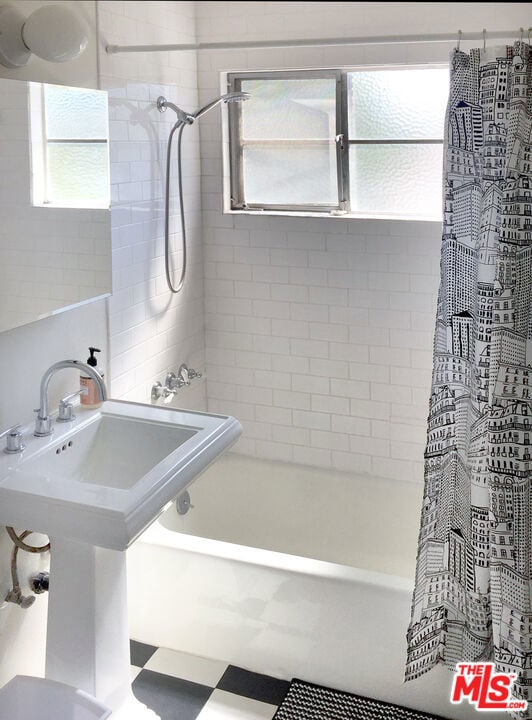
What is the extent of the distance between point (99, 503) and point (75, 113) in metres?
1.33

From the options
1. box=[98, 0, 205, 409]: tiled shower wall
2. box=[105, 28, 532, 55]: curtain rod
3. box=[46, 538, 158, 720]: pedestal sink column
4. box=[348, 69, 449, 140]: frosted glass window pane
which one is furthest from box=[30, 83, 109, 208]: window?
box=[348, 69, 449, 140]: frosted glass window pane

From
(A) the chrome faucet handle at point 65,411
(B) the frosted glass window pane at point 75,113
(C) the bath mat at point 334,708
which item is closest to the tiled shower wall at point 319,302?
(B) the frosted glass window pane at point 75,113

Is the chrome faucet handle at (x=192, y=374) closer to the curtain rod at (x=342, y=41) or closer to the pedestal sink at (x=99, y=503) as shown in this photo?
the pedestal sink at (x=99, y=503)

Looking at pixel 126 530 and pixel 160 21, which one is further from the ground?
pixel 160 21

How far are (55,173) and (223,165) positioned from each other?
1284 mm

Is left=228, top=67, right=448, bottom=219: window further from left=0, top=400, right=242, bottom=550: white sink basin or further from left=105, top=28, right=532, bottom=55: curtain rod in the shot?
left=0, top=400, right=242, bottom=550: white sink basin

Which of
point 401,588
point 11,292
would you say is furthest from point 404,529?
point 11,292

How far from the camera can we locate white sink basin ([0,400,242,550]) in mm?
1997

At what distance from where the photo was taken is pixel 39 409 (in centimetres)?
246

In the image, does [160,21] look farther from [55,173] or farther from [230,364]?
[230,364]

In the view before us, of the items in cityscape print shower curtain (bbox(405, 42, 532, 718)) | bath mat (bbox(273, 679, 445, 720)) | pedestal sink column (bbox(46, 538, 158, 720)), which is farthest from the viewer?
bath mat (bbox(273, 679, 445, 720))

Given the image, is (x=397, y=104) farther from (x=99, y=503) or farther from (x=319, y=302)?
(x=99, y=503)

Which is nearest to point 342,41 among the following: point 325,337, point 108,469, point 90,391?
point 325,337

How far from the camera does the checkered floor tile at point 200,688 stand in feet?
8.71
